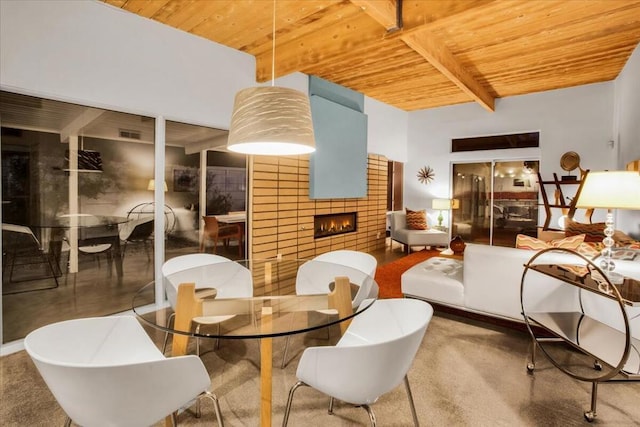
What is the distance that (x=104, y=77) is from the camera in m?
2.81

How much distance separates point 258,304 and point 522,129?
6359 mm

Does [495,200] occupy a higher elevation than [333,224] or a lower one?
higher

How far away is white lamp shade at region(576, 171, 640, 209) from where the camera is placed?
1.91 meters

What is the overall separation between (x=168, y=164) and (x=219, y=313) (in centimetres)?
222

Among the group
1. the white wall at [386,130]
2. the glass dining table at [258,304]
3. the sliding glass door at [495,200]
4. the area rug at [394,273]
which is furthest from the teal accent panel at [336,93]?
the glass dining table at [258,304]

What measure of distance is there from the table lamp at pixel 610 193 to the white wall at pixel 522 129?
4498mm

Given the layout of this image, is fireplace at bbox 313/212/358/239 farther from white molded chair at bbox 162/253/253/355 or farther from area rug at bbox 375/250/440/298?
white molded chair at bbox 162/253/253/355

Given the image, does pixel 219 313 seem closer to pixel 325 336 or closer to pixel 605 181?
pixel 325 336

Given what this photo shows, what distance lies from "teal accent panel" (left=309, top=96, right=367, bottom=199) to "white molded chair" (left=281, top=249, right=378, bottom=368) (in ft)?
7.44

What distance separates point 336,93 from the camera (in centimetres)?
522

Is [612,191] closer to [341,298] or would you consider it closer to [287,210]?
[341,298]

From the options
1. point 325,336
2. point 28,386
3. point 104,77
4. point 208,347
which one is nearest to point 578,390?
point 325,336

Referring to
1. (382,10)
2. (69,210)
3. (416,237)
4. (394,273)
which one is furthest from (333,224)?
(69,210)

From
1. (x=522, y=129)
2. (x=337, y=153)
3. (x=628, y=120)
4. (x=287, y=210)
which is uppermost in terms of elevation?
(x=522, y=129)
